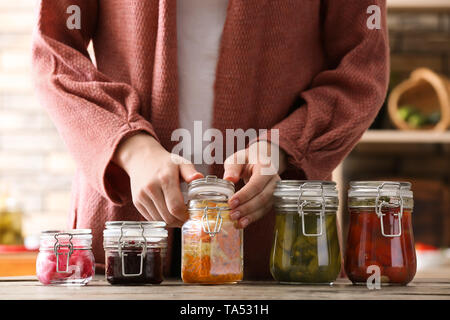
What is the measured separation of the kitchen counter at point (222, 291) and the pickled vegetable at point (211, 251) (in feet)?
0.05

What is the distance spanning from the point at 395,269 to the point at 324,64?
398mm

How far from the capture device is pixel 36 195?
2609 millimetres

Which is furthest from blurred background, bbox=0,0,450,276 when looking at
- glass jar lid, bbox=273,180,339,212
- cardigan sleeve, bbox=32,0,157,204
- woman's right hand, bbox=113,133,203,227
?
glass jar lid, bbox=273,180,339,212

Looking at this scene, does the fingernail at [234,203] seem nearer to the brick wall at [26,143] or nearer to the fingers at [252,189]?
the fingers at [252,189]

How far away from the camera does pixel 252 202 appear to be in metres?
0.81

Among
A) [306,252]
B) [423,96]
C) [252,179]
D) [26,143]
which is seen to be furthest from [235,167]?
[26,143]

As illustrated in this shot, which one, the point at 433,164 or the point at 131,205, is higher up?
the point at 433,164

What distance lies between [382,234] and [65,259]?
391 millimetres

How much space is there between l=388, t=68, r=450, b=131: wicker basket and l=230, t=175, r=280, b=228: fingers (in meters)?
1.57

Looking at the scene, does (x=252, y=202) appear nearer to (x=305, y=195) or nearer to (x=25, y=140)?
(x=305, y=195)

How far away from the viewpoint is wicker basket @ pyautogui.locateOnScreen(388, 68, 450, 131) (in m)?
2.24
